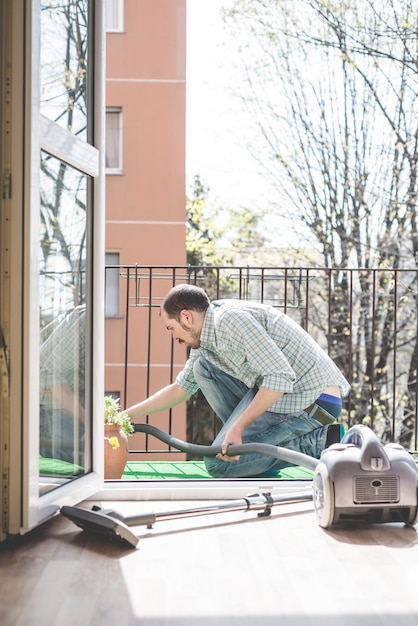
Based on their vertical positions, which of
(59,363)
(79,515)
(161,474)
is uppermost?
(59,363)

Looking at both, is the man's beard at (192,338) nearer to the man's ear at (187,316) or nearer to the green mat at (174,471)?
Result: the man's ear at (187,316)

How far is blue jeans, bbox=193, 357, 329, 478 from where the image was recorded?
385 cm

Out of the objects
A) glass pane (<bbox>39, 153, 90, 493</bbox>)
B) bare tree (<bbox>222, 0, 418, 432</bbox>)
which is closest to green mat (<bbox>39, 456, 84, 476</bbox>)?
glass pane (<bbox>39, 153, 90, 493</bbox>)

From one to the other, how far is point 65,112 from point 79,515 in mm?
1329

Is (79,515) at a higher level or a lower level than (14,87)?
lower

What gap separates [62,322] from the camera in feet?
9.28

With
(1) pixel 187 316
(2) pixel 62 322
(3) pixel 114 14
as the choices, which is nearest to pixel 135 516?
(2) pixel 62 322

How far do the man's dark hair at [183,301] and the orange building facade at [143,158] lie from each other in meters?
6.26

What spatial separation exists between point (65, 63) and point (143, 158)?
770 cm

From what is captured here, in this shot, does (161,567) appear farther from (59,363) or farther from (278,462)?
(278,462)

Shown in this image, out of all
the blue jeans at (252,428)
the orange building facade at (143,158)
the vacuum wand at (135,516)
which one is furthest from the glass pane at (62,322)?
the orange building facade at (143,158)

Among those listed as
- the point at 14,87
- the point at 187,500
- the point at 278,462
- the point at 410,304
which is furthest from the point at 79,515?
Answer: the point at 410,304

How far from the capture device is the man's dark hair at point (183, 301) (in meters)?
3.67

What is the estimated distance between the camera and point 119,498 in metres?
3.18
